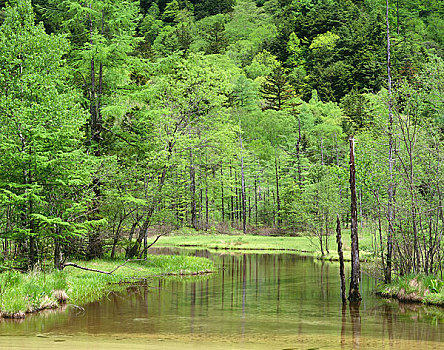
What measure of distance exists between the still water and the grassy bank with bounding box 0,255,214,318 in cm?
77

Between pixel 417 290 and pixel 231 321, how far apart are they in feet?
30.0

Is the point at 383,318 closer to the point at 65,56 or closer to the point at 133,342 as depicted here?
the point at 133,342

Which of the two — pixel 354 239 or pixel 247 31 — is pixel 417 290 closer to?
pixel 354 239

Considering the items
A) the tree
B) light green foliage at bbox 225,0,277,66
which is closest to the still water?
the tree

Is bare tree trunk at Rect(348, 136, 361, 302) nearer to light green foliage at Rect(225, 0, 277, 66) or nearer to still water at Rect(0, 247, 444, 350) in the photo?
still water at Rect(0, 247, 444, 350)

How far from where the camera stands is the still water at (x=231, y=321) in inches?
560

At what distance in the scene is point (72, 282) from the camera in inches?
874

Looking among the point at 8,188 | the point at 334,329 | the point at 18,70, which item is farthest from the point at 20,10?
the point at 334,329

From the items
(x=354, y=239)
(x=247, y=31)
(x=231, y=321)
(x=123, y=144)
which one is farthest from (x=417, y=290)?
(x=247, y=31)

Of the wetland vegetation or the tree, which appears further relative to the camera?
the wetland vegetation

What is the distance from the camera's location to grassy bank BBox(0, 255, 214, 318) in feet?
57.6

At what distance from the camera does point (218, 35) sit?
14012cm

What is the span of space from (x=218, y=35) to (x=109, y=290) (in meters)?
124

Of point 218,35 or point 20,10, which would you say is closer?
point 20,10
